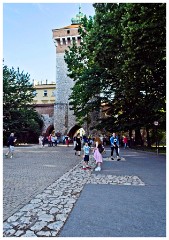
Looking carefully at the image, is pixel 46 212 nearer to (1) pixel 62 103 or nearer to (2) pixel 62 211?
(2) pixel 62 211

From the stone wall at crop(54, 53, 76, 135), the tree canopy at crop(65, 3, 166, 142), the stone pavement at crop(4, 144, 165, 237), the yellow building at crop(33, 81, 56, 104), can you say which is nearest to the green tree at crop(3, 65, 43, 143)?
the stone wall at crop(54, 53, 76, 135)

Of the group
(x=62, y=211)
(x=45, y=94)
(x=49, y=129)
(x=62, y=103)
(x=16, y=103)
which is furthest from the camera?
(x=45, y=94)

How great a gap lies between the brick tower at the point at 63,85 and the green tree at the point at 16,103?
1200 cm

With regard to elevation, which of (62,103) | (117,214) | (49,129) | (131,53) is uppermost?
(62,103)

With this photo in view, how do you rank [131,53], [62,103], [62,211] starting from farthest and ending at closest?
[62,103], [131,53], [62,211]

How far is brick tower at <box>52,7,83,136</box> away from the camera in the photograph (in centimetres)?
5722

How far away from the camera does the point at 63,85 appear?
59281 millimetres

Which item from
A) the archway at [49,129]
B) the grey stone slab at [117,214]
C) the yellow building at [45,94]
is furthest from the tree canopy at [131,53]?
the yellow building at [45,94]

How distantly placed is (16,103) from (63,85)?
1877 centimetres

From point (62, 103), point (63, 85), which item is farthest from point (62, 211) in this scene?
point (63, 85)

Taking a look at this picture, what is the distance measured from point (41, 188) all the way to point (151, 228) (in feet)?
13.6

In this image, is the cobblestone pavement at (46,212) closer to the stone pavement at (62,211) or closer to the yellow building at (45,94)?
the stone pavement at (62,211)

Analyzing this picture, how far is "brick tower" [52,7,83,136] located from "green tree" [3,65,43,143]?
39.4 feet

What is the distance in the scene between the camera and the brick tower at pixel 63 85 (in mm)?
57219
